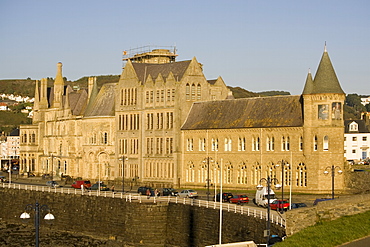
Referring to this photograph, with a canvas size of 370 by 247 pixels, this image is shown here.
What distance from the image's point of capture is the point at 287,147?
8788 centimetres

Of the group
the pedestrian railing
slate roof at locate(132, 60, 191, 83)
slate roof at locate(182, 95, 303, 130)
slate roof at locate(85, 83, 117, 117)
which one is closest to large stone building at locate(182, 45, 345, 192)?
slate roof at locate(182, 95, 303, 130)

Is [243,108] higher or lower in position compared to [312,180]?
higher

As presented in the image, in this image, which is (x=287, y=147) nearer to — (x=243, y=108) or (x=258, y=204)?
(x=243, y=108)

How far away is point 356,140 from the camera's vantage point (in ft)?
445

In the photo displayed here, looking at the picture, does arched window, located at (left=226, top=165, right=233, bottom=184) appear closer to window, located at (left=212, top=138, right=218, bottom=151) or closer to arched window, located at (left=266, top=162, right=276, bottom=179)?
window, located at (left=212, top=138, right=218, bottom=151)

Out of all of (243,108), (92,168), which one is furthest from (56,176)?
(243,108)

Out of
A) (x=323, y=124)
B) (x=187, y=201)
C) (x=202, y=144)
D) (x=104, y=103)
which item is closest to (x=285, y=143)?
(x=323, y=124)

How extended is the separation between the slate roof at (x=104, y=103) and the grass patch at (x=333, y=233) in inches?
2646

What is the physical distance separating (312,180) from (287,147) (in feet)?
16.0

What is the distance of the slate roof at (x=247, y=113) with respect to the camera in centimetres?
8844

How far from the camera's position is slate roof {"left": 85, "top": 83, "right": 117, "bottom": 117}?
115 metres

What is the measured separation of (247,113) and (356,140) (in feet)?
155

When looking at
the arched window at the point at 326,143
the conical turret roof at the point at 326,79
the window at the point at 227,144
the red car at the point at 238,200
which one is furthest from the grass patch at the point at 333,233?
the window at the point at 227,144

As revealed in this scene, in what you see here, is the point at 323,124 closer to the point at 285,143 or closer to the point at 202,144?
the point at 285,143
